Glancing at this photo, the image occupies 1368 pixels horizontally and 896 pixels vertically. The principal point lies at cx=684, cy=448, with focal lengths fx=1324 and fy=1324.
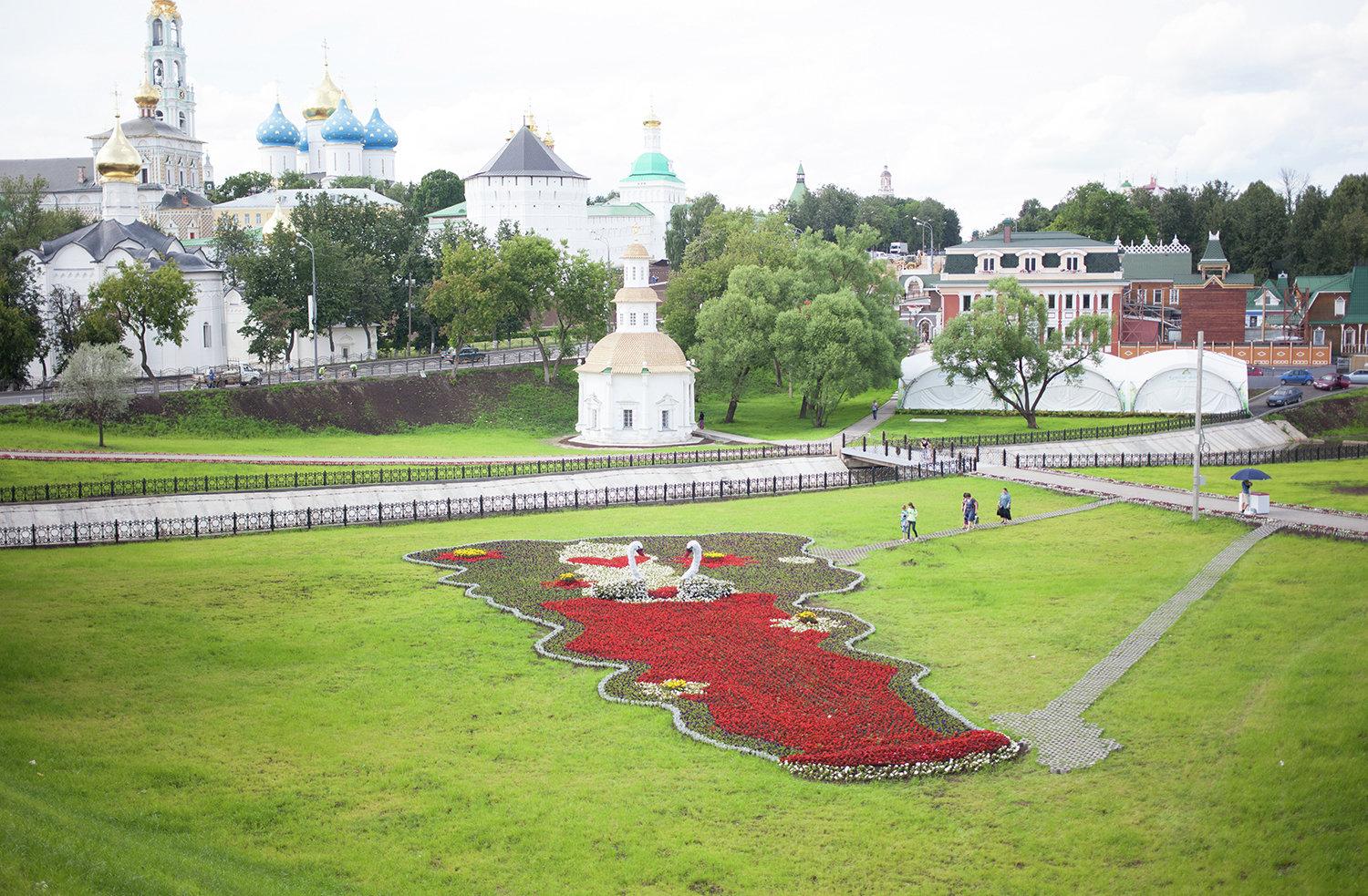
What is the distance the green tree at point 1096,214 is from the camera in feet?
373

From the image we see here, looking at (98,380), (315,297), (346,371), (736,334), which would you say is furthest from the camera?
(346,371)

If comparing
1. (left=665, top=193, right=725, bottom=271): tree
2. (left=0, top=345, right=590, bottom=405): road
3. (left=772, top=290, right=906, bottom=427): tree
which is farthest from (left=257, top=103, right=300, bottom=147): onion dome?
(left=772, top=290, right=906, bottom=427): tree

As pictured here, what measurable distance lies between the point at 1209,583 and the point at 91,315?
50009mm

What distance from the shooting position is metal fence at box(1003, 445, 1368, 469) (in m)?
50.7

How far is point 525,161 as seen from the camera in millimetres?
100125

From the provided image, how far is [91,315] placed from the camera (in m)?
60.0

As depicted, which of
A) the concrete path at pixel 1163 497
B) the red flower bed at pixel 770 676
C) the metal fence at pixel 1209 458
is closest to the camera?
the red flower bed at pixel 770 676

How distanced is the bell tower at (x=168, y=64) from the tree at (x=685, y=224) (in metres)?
61.0

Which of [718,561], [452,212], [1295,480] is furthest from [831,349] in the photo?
[452,212]

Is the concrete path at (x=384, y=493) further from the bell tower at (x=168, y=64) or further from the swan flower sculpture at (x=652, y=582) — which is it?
the bell tower at (x=168, y=64)

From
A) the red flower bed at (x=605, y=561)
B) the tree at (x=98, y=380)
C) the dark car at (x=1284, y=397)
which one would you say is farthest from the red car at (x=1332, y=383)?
the tree at (x=98, y=380)

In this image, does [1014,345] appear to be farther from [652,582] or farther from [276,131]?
[276,131]

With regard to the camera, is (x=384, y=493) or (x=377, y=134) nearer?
(x=384, y=493)

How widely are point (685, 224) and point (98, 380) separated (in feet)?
234
